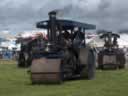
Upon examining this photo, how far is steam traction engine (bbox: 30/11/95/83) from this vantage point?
19.6 metres

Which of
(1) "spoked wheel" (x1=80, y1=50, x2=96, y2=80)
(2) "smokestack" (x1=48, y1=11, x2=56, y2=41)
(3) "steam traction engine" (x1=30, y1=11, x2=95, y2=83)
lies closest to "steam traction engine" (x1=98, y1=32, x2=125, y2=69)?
(3) "steam traction engine" (x1=30, y1=11, x2=95, y2=83)

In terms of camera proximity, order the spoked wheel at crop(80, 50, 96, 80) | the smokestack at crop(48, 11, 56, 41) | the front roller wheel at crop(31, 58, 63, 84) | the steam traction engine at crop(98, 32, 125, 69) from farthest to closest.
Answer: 1. the steam traction engine at crop(98, 32, 125, 69)
2. the spoked wheel at crop(80, 50, 96, 80)
3. the smokestack at crop(48, 11, 56, 41)
4. the front roller wheel at crop(31, 58, 63, 84)

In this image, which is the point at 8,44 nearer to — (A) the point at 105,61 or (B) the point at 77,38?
(A) the point at 105,61

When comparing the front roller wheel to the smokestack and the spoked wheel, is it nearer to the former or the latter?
the smokestack

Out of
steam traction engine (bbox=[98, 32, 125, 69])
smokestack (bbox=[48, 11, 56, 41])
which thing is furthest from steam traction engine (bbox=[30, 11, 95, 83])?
steam traction engine (bbox=[98, 32, 125, 69])

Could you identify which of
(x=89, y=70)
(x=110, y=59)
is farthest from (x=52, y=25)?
(x=110, y=59)

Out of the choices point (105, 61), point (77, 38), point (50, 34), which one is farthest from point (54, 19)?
point (105, 61)

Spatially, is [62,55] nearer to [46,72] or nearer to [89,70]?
[46,72]

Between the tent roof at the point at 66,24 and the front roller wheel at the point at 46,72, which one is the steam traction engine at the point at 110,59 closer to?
the tent roof at the point at 66,24

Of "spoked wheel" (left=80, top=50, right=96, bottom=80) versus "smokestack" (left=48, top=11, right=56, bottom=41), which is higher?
"smokestack" (left=48, top=11, right=56, bottom=41)

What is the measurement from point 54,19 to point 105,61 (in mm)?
12797

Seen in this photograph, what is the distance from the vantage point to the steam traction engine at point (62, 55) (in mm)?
19641

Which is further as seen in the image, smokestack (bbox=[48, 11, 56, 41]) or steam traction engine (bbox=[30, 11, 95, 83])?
smokestack (bbox=[48, 11, 56, 41])

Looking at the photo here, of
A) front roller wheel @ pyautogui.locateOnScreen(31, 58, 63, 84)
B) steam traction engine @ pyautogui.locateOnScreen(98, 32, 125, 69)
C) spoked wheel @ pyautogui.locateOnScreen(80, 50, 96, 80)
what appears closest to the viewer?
front roller wheel @ pyautogui.locateOnScreen(31, 58, 63, 84)
